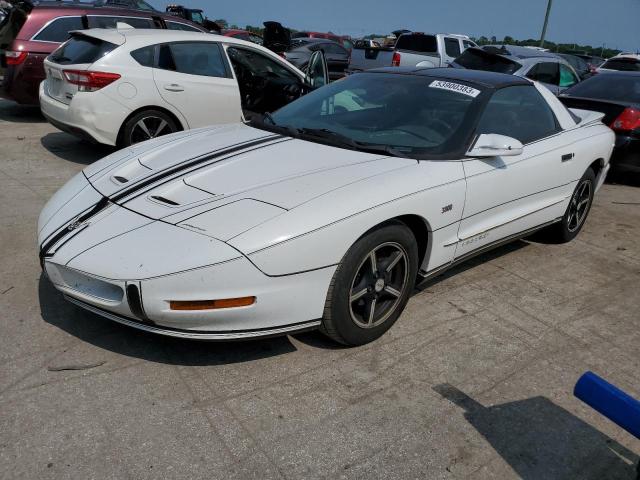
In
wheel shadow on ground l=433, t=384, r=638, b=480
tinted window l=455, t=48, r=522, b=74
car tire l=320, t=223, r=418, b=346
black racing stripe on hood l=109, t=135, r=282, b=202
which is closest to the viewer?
wheel shadow on ground l=433, t=384, r=638, b=480

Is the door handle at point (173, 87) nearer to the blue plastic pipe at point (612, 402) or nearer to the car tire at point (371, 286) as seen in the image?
the car tire at point (371, 286)

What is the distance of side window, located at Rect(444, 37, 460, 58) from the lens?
13949 millimetres

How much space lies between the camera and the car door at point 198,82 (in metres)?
6.18

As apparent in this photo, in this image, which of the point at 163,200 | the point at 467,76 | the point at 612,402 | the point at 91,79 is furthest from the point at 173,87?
the point at 612,402

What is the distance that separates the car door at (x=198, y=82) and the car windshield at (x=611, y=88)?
435cm

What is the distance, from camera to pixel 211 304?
2.42m

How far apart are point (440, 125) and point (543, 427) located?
1819 millimetres

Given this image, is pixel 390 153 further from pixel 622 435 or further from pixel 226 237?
pixel 622 435

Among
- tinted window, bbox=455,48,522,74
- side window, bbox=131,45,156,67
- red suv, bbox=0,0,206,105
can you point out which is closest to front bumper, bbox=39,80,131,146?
side window, bbox=131,45,156,67

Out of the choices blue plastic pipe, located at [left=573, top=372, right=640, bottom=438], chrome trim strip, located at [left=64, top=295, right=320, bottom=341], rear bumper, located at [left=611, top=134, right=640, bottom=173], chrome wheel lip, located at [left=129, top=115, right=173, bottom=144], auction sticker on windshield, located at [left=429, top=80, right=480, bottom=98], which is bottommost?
rear bumper, located at [left=611, top=134, right=640, bottom=173]

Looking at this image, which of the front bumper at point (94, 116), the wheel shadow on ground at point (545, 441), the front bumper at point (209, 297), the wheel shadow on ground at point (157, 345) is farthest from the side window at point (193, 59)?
the wheel shadow on ground at point (545, 441)

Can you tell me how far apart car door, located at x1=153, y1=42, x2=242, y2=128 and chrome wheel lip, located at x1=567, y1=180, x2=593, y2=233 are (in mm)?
3769

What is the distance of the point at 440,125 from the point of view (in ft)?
11.4

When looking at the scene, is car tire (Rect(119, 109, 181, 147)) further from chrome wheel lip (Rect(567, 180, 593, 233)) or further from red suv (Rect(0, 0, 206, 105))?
chrome wheel lip (Rect(567, 180, 593, 233))
